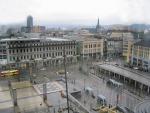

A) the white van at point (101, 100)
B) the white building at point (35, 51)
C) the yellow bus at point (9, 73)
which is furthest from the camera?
the white building at point (35, 51)

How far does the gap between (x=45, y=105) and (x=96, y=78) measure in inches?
194

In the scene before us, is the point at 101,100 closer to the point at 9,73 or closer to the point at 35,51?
the point at 9,73

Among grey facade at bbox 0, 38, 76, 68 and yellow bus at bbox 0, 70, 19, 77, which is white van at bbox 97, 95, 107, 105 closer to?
yellow bus at bbox 0, 70, 19, 77

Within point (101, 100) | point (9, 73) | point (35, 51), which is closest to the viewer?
point (101, 100)

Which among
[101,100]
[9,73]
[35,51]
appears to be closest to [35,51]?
[35,51]

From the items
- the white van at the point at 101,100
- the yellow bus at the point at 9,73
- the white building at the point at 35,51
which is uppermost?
the white building at the point at 35,51

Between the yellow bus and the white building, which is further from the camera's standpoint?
the white building

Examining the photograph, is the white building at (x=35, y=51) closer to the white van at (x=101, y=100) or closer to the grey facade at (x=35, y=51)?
the grey facade at (x=35, y=51)

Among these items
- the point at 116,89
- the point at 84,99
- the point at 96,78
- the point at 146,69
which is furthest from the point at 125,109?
the point at 146,69

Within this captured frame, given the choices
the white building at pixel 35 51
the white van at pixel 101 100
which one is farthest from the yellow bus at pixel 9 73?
the white van at pixel 101 100

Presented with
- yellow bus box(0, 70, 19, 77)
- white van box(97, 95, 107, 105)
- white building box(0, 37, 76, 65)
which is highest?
white building box(0, 37, 76, 65)

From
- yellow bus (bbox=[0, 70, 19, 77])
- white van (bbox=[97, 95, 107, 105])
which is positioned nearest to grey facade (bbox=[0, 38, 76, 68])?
yellow bus (bbox=[0, 70, 19, 77])

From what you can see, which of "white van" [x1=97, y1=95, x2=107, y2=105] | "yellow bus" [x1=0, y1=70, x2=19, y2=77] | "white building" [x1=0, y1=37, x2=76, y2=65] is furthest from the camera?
"white building" [x1=0, y1=37, x2=76, y2=65]

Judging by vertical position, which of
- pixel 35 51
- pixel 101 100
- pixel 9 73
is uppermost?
pixel 35 51
